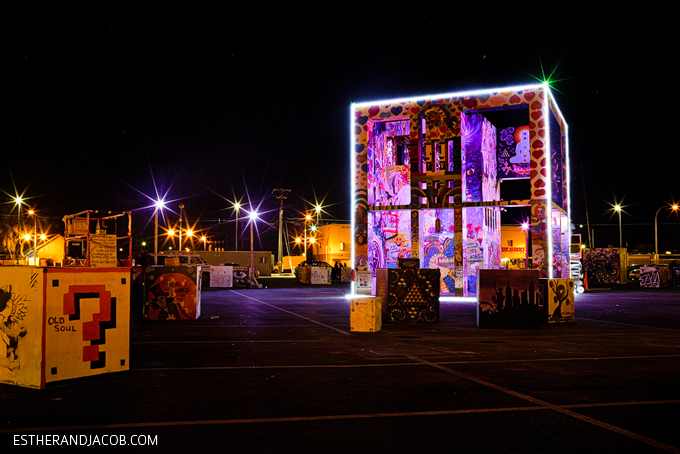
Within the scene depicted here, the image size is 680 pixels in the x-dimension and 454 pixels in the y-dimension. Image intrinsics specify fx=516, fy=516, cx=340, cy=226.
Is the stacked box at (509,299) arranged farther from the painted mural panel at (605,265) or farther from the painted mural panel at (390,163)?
the painted mural panel at (605,265)

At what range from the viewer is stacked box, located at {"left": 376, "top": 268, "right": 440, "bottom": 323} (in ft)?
42.9

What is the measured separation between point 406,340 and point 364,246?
45.2 feet

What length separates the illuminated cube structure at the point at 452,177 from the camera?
73.5ft

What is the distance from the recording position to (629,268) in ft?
147

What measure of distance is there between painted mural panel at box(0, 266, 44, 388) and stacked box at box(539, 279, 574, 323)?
37.6 feet

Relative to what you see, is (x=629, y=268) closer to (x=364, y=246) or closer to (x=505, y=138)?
(x=505, y=138)

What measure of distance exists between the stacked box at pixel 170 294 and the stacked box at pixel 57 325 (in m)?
6.86

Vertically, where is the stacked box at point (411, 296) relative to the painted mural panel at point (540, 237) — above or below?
below

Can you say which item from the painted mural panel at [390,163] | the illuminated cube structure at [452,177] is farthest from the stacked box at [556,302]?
the painted mural panel at [390,163]

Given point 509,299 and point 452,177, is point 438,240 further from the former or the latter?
point 509,299

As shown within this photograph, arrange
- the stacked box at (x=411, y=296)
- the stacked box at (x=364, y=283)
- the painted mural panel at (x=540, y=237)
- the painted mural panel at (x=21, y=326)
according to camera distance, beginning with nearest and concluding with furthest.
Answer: the painted mural panel at (x=21, y=326), the stacked box at (x=411, y=296), the painted mural panel at (x=540, y=237), the stacked box at (x=364, y=283)

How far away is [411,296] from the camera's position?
13094 mm

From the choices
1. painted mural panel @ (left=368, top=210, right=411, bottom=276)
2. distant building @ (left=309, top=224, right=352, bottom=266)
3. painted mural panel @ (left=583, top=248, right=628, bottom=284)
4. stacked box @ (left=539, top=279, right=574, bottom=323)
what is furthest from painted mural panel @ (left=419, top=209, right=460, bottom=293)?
distant building @ (left=309, top=224, right=352, bottom=266)

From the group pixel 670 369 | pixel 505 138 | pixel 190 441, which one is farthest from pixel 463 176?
pixel 190 441
